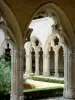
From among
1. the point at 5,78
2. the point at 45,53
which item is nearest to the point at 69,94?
the point at 5,78

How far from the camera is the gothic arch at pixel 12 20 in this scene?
7.76 metres

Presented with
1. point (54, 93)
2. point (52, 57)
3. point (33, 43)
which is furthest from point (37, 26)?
point (54, 93)

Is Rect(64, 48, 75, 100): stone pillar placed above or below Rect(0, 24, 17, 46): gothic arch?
below

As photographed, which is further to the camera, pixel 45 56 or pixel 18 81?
pixel 45 56

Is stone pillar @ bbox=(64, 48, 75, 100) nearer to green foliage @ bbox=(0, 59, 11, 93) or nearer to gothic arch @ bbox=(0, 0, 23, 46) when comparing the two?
gothic arch @ bbox=(0, 0, 23, 46)

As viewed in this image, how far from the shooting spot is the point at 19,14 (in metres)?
8.02

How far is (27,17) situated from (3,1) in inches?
37.9

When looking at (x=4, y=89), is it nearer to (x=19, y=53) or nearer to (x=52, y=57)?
(x=19, y=53)

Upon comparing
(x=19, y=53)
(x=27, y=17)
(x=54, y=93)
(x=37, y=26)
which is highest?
(x=37, y=26)

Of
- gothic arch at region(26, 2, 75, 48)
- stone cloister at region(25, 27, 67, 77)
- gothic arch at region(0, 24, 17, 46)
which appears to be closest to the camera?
gothic arch at region(0, 24, 17, 46)

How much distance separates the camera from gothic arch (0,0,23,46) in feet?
25.5

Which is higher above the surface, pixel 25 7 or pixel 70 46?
pixel 25 7

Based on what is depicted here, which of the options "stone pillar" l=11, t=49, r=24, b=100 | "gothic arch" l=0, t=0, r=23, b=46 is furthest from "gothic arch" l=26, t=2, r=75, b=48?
"stone pillar" l=11, t=49, r=24, b=100

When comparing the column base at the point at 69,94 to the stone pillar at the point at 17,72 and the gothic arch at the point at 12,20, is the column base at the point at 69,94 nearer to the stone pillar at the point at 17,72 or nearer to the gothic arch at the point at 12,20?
the stone pillar at the point at 17,72
